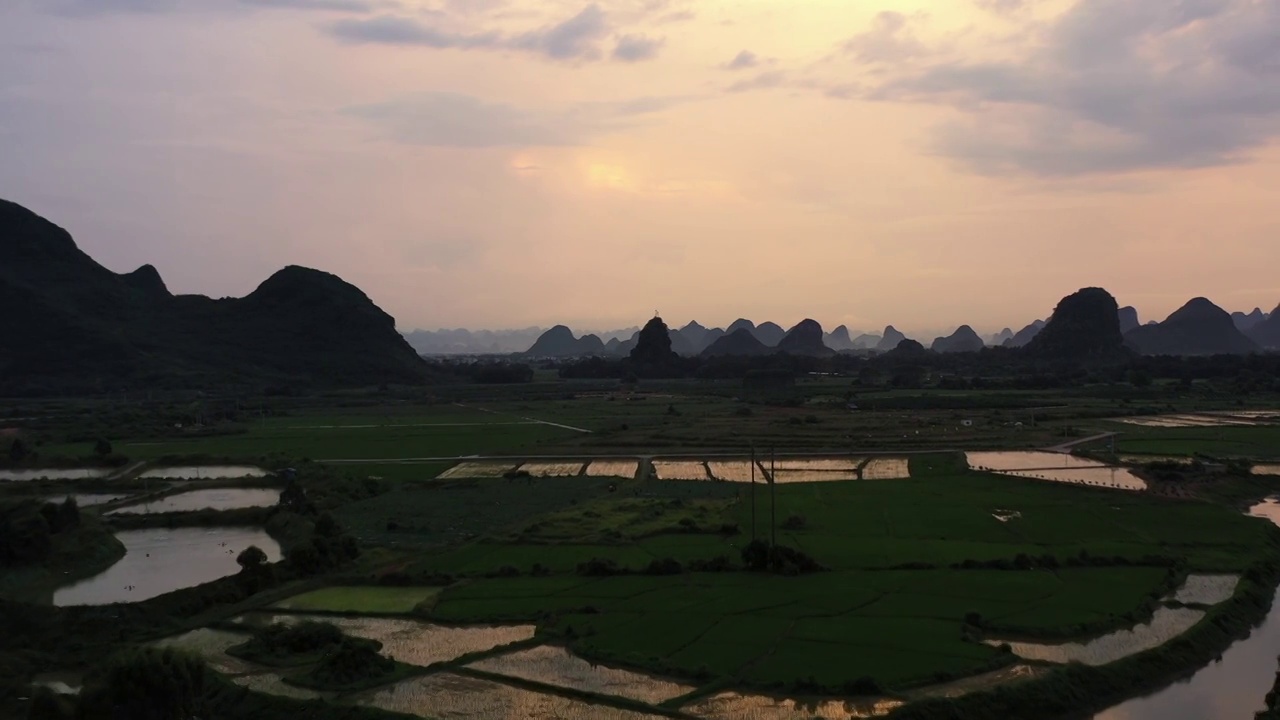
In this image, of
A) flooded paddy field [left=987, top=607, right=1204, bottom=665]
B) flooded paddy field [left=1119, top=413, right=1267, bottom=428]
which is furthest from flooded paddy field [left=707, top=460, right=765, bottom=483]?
flooded paddy field [left=1119, top=413, right=1267, bottom=428]

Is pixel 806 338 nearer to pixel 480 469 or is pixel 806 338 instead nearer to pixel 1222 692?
pixel 480 469

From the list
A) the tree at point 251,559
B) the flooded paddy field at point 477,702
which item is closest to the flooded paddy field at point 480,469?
the tree at point 251,559

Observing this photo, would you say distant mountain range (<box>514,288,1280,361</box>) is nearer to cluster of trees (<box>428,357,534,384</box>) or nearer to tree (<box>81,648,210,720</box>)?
cluster of trees (<box>428,357,534,384</box>)

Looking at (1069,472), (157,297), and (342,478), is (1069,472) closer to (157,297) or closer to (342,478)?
(342,478)

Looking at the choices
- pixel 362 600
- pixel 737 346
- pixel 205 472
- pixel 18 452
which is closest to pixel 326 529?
pixel 362 600

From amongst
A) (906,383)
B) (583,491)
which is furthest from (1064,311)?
(583,491)
